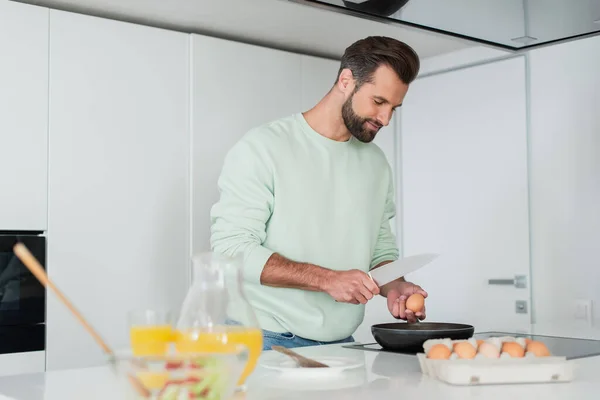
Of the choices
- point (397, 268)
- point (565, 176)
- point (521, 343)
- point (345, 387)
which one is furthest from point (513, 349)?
point (565, 176)

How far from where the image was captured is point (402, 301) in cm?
204

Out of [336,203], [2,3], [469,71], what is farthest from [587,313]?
[2,3]

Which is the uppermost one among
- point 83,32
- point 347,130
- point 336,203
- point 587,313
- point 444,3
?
point 83,32

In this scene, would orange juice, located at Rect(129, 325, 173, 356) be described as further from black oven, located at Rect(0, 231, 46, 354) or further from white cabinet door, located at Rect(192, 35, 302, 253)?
white cabinet door, located at Rect(192, 35, 302, 253)

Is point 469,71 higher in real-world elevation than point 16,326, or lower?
higher

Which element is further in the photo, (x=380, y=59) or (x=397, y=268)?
(x=380, y=59)

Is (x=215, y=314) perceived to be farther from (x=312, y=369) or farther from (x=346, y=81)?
(x=346, y=81)

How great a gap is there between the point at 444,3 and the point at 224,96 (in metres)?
1.58

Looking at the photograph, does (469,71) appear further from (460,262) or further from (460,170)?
(460,262)

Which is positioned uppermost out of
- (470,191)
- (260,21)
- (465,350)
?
(260,21)

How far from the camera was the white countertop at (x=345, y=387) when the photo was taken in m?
1.30

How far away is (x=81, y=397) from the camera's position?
1300mm

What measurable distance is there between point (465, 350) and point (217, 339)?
52 cm

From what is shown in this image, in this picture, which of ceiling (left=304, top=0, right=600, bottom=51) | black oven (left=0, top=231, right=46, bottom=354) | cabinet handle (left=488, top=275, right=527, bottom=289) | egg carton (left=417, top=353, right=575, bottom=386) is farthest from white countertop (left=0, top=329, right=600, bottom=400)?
cabinet handle (left=488, top=275, right=527, bottom=289)
